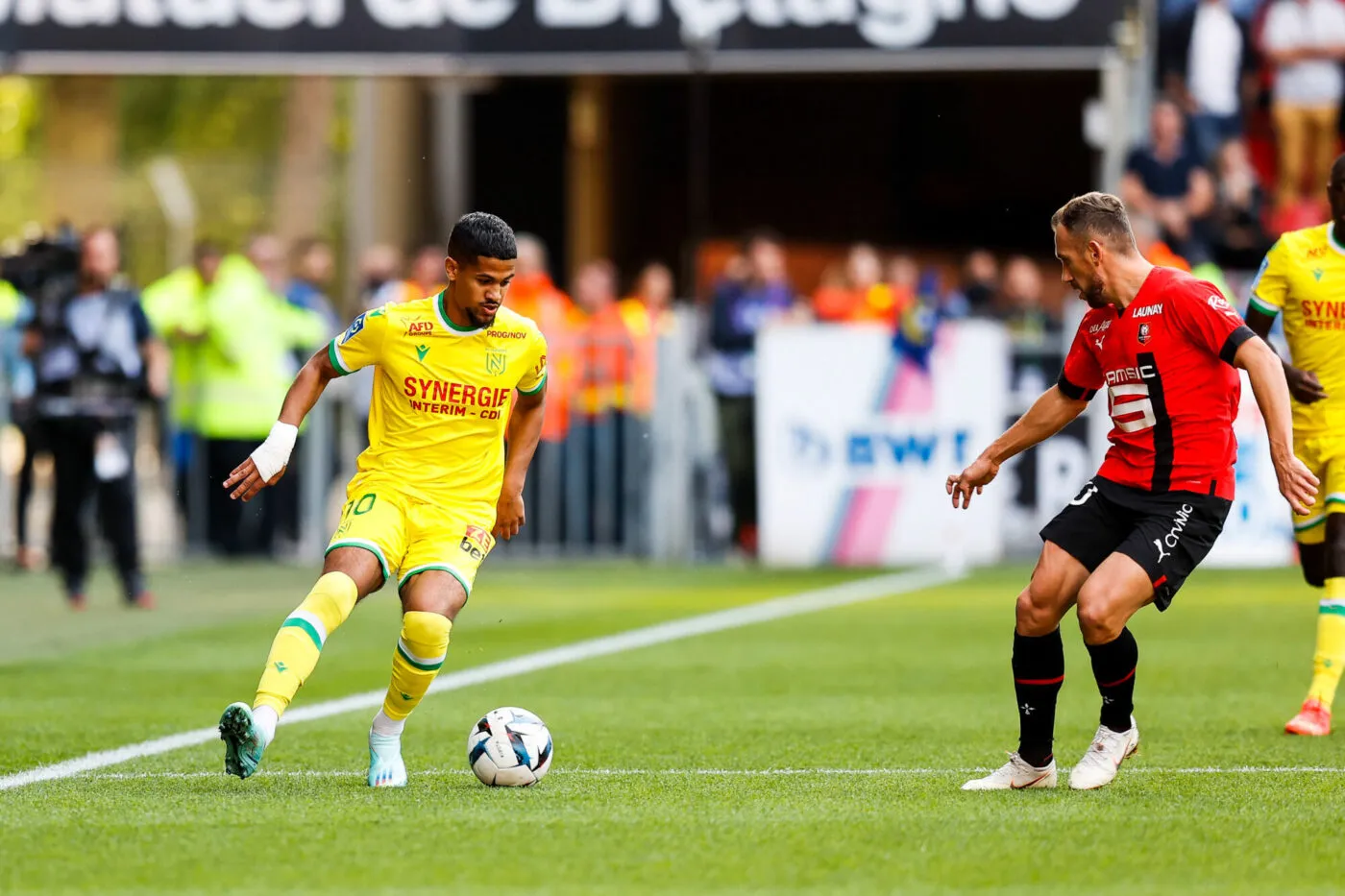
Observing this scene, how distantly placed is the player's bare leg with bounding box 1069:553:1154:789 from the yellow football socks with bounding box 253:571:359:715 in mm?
2301

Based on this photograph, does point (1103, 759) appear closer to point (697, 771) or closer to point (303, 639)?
point (697, 771)

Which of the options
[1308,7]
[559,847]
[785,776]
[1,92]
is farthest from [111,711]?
[1,92]

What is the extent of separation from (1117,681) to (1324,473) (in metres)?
2.44

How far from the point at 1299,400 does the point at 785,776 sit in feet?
9.21

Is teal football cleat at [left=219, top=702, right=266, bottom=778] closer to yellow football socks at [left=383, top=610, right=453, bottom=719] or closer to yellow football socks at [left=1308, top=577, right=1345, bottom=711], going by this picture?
yellow football socks at [left=383, top=610, right=453, bottom=719]

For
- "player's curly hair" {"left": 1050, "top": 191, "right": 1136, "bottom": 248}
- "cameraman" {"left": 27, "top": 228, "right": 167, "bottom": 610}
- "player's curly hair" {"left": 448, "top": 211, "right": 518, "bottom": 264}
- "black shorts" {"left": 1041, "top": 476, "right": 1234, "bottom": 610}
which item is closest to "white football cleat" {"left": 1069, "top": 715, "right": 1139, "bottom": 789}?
"black shorts" {"left": 1041, "top": 476, "right": 1234, "bottom": 610}

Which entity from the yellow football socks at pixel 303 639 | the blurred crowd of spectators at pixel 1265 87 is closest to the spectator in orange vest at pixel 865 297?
the blurred crowd of spectators at pixel 1265 87

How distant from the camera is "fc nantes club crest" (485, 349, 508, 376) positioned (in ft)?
24.9

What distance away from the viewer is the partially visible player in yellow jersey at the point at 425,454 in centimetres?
721

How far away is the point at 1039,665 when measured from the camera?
7.12 m

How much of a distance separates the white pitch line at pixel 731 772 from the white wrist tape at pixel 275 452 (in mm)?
1050

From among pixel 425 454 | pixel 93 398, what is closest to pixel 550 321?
pixel 93 398

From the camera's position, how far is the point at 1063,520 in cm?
729

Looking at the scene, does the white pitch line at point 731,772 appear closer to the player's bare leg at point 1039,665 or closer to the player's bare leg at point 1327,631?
the player's bare leg at point 1039,665
